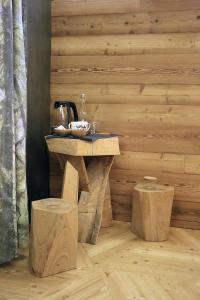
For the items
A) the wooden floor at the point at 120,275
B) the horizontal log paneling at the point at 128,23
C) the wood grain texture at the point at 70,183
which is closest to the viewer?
the wooden floor at the point at 120,275

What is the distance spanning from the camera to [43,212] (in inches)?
79.7

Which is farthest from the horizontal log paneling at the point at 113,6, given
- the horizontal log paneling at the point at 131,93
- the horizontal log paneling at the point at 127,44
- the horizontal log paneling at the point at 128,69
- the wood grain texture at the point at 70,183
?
the wood grain texture at the point at 70,183

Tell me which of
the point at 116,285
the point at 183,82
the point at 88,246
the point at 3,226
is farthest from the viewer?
the point at 183,82

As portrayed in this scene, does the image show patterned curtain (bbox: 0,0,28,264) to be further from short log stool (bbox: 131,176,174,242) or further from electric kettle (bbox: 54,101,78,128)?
short log stool (bbox: 131,176,174,242)

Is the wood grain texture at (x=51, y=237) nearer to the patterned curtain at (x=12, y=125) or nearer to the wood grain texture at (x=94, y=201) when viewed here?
the patterned curtain at (x=12, y=125)

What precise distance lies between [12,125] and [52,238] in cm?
70

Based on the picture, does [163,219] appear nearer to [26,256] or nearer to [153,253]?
[153,253]

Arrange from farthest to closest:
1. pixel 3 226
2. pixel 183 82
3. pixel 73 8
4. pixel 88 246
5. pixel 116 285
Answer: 1. pixel 73 8
2. pixel 183 82
3. pixel 88 246
4. pixel 3 226
5. pixel 116 285

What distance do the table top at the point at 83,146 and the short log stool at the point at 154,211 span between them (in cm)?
39

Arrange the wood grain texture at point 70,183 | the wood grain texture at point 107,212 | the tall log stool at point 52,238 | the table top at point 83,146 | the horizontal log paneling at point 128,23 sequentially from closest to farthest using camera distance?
the tall log stool at point 52,238
the table top at point 83,146
the wood grain texture at point 70,183
the horizontal log paneling at point 128,23
the wood grain texture at point 107,212

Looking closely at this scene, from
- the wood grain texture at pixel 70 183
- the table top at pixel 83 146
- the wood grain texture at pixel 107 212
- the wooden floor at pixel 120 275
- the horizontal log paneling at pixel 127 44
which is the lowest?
the wooden floor at pixel 120 275

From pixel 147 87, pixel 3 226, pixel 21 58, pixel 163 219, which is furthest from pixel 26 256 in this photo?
pixel 147 87

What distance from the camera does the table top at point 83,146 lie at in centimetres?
242

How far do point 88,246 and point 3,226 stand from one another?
2.23 ft
